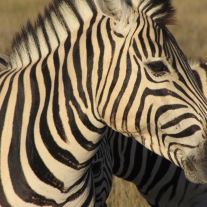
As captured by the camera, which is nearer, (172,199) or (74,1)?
(74,1)

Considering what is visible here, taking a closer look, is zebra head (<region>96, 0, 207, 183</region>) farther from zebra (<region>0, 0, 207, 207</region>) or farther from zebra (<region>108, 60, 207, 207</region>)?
zebra (<region>108, 60, 207, 207</region>)

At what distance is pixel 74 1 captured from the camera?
350 centimetres

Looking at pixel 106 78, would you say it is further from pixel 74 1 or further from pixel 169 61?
pixel 74 1

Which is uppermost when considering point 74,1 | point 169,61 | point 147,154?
point 74,1

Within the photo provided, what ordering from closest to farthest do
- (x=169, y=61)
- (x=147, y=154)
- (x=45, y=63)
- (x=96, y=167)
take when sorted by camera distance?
(x=169, y=61) → (x=45, y=63) → (x=96, y=167) → (x=147, y=154)

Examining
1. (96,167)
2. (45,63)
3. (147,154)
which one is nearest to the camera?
(45,63)

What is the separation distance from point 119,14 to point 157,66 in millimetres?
423

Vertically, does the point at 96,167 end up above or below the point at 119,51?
below

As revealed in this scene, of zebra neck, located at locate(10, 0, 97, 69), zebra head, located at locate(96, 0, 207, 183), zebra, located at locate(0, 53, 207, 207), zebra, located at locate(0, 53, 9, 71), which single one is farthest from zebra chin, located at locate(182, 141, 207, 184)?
zebra, located at locate(0, 53, 9, 71)

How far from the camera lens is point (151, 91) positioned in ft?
10.3

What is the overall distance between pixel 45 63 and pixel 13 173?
801 mm

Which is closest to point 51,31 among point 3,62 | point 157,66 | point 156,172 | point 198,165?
point 157,66

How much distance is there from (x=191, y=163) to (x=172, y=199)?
2.29m

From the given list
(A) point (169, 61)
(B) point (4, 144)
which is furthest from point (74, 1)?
(B) point (4, 144)
